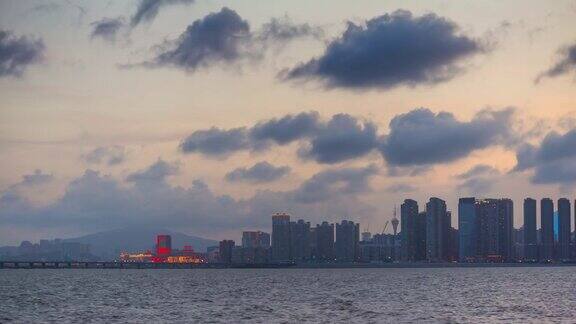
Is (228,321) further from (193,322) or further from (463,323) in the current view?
(463,323)

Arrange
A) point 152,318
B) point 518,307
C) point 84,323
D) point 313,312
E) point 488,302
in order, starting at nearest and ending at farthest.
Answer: point 84,323 → point 152,318 → point 313,312 → point 518,307 → point 488,302

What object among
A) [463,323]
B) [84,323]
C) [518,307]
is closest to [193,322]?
[84,323]

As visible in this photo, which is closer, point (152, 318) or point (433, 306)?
point (152, 318)

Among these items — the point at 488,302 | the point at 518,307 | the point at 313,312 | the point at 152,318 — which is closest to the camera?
the point at 152,318

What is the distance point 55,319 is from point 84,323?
8.30 meters

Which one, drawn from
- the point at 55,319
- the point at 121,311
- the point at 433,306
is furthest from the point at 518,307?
the point at 55,319

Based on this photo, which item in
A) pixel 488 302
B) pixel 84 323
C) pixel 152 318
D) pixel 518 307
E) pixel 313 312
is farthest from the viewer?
pixel 488 302

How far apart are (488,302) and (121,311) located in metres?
62.1

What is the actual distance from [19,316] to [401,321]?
50873 millimetres

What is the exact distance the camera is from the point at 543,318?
114188mm

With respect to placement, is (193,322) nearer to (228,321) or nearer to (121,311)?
(228,321)

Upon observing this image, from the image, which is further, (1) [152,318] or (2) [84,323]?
(1) [152,318]

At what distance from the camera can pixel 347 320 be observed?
11056 centimetres

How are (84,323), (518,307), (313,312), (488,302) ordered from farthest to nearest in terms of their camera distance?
(488,302)
(518,307)
(313,312)
(84,323)
